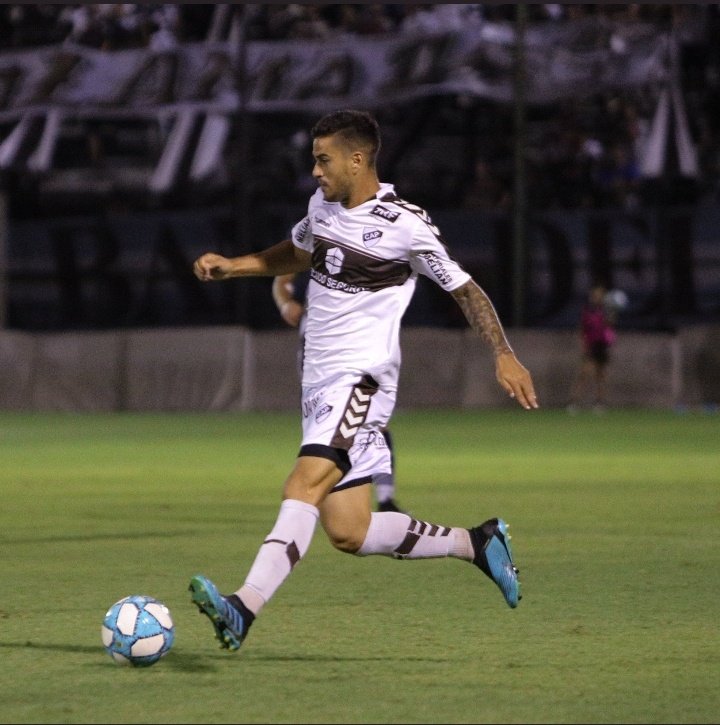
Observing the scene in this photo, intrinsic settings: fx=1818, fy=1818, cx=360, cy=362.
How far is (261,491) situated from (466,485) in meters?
1.69

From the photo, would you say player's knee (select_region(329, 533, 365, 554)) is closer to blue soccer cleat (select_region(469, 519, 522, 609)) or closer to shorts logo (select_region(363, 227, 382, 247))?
blue soccer cleat (select_region(469, 519, 522, 609))

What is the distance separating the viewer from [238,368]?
26578mm

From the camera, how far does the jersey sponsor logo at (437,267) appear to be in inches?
284

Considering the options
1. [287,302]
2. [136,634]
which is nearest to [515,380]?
[136,634]

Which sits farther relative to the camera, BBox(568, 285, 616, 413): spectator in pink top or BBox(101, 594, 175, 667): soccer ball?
BBox(568, 285, 616, 413): spectator in pink top

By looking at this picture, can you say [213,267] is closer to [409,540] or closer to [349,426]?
[349,426]

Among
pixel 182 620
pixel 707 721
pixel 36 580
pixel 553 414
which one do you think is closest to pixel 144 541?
pixel 36 580

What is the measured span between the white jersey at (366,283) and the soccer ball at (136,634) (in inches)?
44.3

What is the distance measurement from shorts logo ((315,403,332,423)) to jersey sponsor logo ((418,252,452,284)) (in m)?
0.68

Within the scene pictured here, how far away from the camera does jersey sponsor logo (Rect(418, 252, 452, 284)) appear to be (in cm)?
721

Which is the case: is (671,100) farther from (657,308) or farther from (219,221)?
(219,221)

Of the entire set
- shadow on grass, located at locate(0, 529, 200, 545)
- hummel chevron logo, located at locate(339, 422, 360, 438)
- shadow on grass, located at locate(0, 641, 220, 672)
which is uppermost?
hummel chevron logo, located at locate(339, 422, 360, 438)

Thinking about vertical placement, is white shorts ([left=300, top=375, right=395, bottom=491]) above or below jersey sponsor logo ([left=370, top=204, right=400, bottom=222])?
below

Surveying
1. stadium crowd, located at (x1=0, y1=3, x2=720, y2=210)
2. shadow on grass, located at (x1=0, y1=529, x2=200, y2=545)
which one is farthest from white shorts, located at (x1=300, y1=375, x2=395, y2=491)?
stadium crowd, located at (x1=0, y1=3, x2=720, y2=210)
